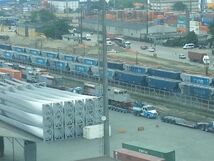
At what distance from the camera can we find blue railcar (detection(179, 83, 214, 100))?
7422 millimetres

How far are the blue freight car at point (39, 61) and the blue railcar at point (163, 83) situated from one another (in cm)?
328

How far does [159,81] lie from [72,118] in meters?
2.71

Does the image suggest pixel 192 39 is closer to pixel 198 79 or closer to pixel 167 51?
pixel 167 51

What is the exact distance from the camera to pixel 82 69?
9.88 metres

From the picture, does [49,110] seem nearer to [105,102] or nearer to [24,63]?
[105,102]

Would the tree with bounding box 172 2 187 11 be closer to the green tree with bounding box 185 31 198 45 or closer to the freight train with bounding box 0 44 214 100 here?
the green tree with bounding box 185 31 198 45

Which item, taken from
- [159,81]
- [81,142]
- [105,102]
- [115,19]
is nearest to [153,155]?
[105,102]

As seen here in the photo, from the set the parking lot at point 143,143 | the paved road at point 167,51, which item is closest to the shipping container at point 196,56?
the paved road at point 167,51

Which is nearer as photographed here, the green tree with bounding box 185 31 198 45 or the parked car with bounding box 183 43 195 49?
the parked car with bounding box 183 43 195 49

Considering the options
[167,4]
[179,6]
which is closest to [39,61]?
[179,6]

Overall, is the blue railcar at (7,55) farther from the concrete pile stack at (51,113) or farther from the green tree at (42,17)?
the green tree at (42,17)

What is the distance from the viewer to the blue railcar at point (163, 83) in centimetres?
812

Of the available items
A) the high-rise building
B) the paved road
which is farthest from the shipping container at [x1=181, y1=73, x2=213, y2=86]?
the high-rise building

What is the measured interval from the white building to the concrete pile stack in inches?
826
